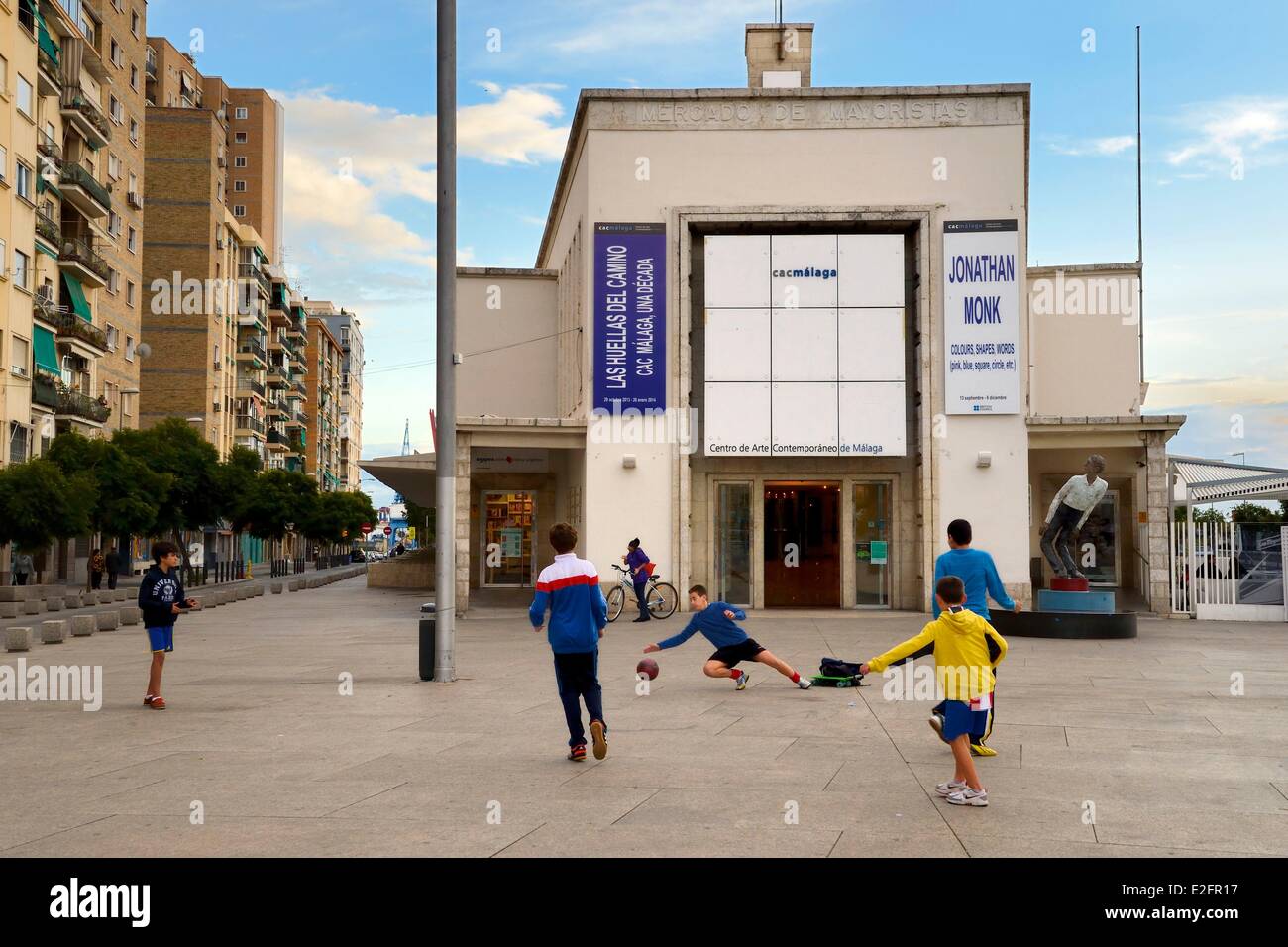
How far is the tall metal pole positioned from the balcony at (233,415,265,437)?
72.8 metres

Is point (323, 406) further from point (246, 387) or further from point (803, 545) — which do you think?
point (803, 545)

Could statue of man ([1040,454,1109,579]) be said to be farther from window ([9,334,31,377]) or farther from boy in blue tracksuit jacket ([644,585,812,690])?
window ([9,334,31,377])

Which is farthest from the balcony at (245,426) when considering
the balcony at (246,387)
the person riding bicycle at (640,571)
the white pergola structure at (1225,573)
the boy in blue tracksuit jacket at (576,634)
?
the boy in blue tracksuit jacket at (576,634)

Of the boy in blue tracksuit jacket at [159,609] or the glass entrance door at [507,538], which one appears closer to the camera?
the boy in blue tracksuit jacket at [159,609]

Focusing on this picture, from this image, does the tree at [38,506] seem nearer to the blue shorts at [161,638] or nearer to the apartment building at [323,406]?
the blue shorts at [161,638]

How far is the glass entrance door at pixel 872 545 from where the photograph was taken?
2534 centimetres

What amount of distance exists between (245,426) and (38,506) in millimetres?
53751

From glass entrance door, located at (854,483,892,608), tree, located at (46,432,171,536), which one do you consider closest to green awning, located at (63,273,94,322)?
tree, located at (46,432,171,536)

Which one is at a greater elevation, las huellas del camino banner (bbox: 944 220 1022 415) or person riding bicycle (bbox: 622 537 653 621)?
las huellas del camino banner (bbox: 944 220 1022 415)

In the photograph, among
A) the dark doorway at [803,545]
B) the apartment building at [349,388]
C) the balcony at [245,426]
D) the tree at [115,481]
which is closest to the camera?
the dark doorway at [803,545]

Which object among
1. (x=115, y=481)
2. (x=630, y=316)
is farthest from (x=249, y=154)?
(x=630, y=316)

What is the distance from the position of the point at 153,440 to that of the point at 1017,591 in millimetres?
32043

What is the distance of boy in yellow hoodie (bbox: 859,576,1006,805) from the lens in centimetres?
701

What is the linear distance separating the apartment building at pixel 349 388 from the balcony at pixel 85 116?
99.8 m
